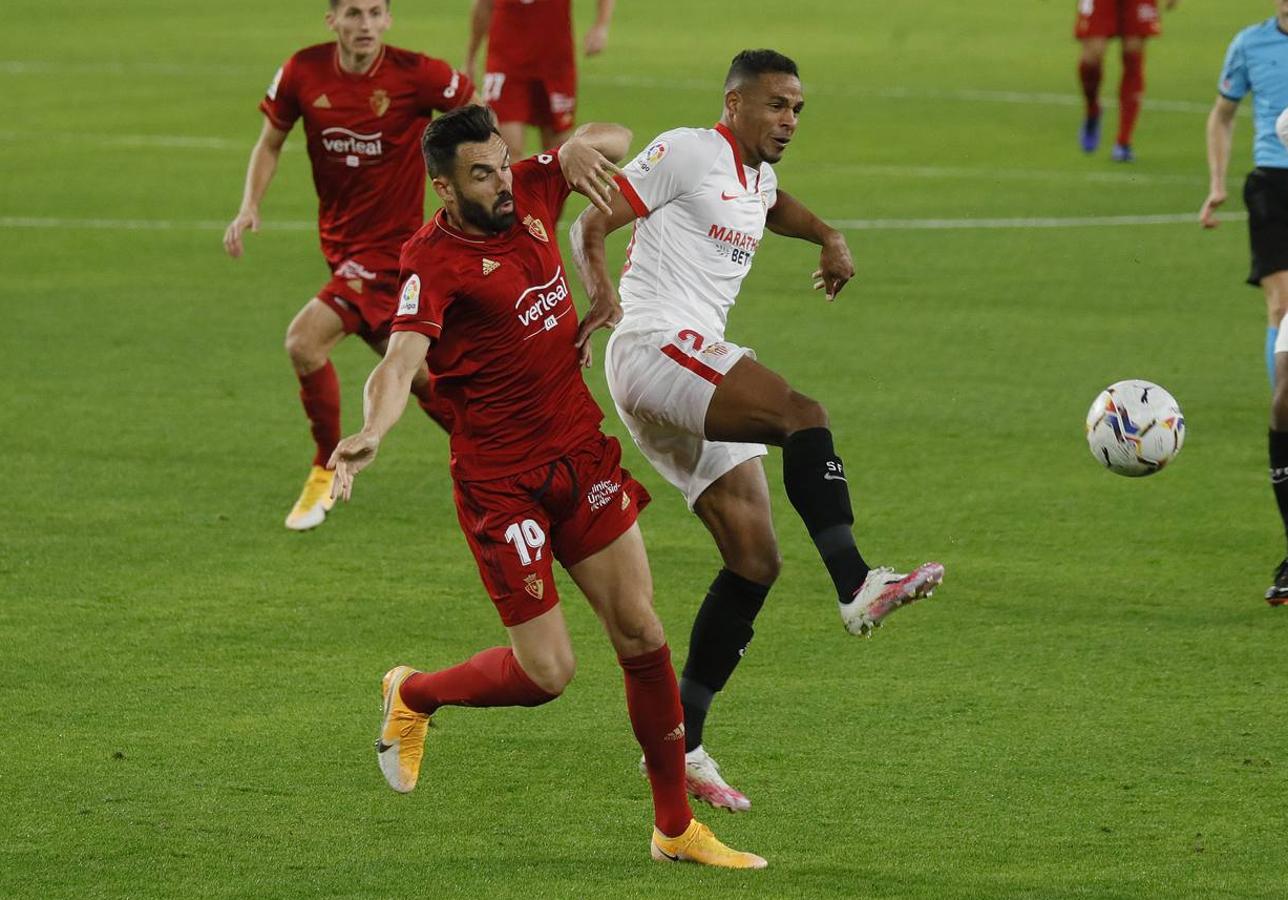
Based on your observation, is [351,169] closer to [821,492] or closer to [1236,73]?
[1236,73]

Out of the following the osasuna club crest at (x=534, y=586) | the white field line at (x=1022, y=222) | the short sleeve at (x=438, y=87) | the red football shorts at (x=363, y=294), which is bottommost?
the white field line at (x=1022, y=222)

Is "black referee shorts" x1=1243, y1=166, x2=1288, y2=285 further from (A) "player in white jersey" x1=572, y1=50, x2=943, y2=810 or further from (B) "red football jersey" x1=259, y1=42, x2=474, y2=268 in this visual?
(B) "red football jersey" x1=259, y1=42, x2=474, y2=268

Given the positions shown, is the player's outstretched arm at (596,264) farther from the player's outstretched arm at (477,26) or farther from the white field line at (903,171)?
the white field line at (903,171)

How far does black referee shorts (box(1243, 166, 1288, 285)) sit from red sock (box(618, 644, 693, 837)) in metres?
4.53

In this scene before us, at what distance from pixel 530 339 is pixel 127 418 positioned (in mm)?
6016

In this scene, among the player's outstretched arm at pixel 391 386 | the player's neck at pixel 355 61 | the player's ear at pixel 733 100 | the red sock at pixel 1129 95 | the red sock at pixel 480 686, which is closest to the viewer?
the player's outstretched arm at pixel 391 386

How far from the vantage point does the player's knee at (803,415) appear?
623cm

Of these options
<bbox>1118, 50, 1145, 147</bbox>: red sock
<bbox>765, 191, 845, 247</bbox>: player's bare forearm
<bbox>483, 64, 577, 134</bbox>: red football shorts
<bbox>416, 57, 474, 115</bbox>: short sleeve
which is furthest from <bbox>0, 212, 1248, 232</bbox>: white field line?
<bbox>765, 191, 845, 247</bbox>: player's bare forearm

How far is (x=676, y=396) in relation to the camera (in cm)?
646

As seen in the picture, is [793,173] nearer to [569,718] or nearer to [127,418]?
[127,418]

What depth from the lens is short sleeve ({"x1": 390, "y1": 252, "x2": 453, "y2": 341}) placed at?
5.73 metres

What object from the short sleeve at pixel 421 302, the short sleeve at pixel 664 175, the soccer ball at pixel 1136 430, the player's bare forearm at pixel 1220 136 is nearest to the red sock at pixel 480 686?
the short sleeve at pixel 421 302

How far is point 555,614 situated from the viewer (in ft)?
19.9

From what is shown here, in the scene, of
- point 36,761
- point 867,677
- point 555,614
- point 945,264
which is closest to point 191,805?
point 36,761
